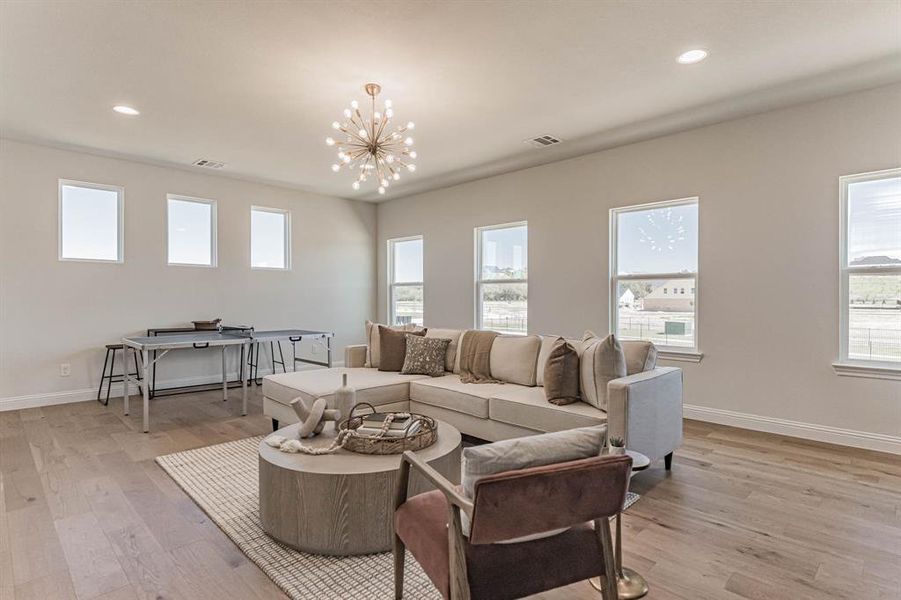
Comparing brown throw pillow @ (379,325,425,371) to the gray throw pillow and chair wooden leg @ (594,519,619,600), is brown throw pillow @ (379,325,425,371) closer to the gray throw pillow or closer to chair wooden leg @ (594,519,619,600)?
the gray throw pillow

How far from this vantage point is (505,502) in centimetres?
124

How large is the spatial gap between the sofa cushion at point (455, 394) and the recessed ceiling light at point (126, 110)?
3.35m

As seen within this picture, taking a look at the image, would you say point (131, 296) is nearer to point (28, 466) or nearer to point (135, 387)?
point (135, 387)

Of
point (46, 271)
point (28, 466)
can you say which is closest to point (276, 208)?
point (46, 271)

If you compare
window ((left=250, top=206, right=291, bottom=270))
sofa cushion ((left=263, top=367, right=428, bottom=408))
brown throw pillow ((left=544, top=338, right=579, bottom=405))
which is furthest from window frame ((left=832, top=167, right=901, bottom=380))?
window ((left=250, top=206, right=291, bottom=270))

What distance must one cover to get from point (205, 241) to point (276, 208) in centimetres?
110

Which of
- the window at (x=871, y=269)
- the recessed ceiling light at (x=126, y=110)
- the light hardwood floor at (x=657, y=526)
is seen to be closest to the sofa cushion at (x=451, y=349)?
the light hardwood floor at (x=657, y=526)

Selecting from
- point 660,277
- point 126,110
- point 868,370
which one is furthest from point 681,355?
point 126,110

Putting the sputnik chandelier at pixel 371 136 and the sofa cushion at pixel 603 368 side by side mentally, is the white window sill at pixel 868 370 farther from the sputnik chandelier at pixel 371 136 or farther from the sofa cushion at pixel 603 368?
the sputnik chandelier at pixel 371 136

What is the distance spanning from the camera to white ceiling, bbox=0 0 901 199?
2.66 m

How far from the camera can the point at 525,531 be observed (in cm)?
129

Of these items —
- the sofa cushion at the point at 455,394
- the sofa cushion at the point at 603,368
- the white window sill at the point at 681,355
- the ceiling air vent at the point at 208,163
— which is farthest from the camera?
the ceiling air vent at the point at 208,163

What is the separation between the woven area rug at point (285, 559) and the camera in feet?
6.16

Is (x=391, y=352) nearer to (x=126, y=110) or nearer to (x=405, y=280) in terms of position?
(x=126, y=110)
